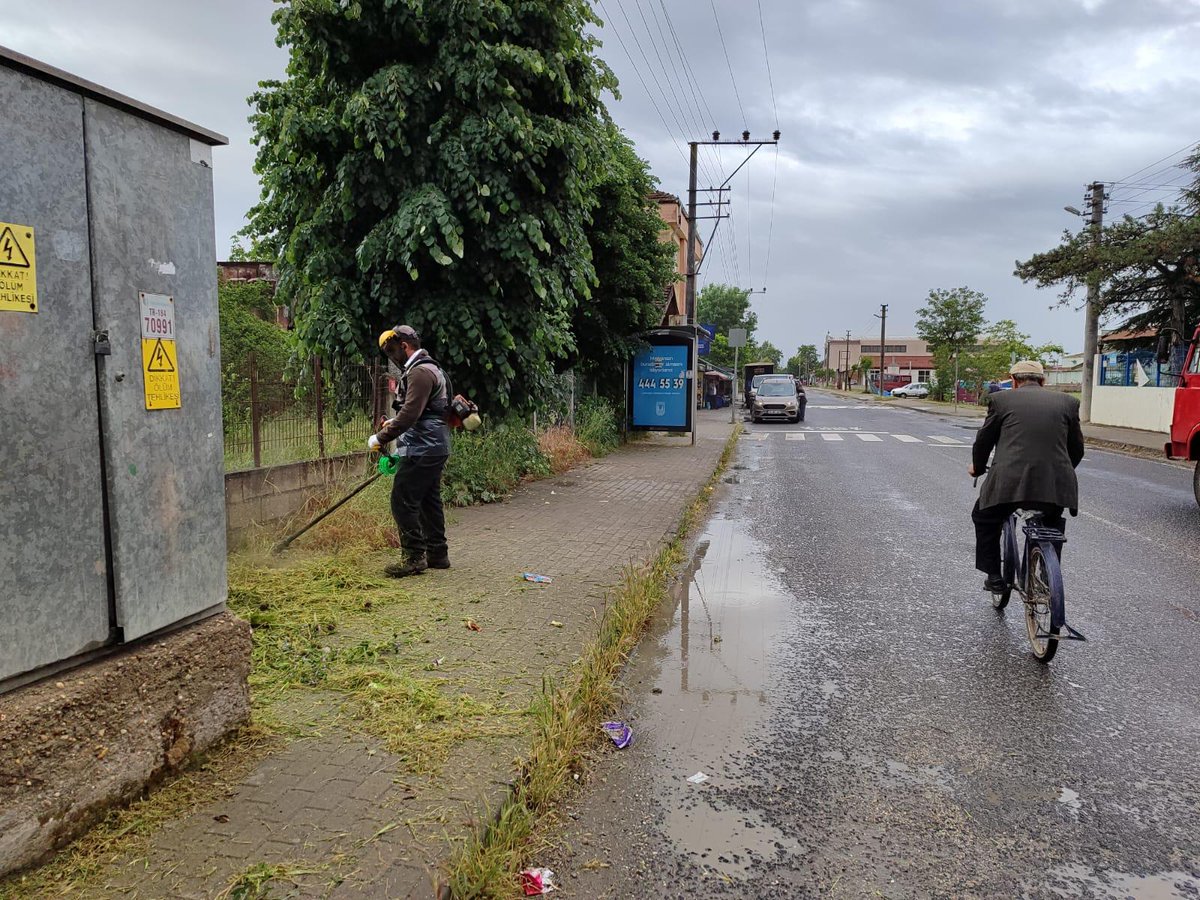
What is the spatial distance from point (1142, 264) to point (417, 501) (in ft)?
84.6

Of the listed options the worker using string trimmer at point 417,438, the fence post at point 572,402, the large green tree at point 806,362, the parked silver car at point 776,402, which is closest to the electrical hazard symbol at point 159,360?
the worker using string trimmer at point 417,438

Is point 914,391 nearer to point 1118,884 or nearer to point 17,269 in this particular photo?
point 1118,884

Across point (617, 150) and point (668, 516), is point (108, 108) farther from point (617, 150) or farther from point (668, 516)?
point (617, 150)

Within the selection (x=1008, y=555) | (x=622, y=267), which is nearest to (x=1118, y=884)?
(x=1008, y=555)

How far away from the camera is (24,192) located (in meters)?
2.47

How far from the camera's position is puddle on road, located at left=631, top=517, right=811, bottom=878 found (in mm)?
3004

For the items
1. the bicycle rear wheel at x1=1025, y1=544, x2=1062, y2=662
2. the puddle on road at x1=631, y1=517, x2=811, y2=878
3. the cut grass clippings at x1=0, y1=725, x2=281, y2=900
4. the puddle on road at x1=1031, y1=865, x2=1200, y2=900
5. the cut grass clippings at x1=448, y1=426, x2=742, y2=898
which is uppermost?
the bicycle rear wheel at x1=1025, y1=544, x2=1062, y2=662

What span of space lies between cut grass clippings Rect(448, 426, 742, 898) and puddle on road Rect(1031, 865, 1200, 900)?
5.76 ft

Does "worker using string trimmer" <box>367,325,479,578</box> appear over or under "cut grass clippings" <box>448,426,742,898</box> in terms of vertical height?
over

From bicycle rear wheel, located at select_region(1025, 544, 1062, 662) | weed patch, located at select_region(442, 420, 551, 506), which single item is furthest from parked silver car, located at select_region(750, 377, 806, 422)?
bicycle rear wheel, located at select_region(1025, 544, 1062, 662)

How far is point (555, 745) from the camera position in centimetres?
344

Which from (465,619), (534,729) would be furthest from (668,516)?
(534,729)

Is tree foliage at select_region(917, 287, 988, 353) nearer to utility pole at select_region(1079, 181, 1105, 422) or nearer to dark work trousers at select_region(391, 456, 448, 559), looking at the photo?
utility pole at select_region(1079, 181, 1105, 422)

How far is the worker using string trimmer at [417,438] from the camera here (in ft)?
20.0
